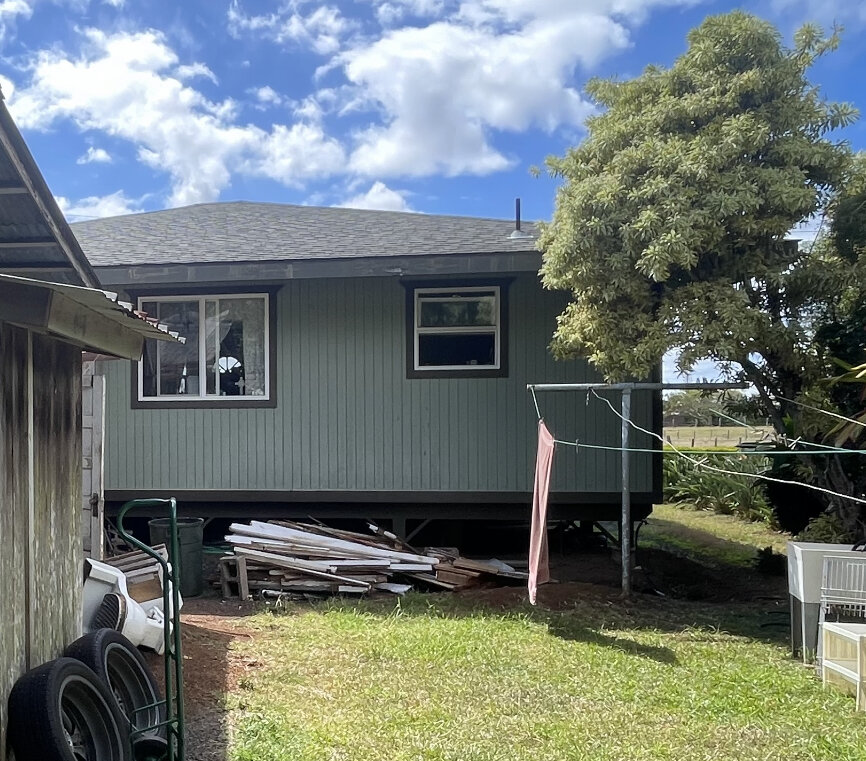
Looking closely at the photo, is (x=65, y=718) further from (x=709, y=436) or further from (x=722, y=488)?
(x=709, y=436)

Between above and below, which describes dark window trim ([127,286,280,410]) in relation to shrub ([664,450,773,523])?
above

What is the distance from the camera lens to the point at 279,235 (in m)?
9.74

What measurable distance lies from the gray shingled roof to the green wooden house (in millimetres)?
74

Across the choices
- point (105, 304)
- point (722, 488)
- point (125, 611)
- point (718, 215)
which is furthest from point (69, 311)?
point (722, 488)

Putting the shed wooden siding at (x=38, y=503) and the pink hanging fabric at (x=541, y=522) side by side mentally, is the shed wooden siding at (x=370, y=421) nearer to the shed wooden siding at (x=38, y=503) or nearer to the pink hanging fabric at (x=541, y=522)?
the pink hanging fabric at (x=541, y=522)

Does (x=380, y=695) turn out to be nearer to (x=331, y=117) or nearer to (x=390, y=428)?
(x=390, y=428)

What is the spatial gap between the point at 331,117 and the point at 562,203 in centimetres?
1541

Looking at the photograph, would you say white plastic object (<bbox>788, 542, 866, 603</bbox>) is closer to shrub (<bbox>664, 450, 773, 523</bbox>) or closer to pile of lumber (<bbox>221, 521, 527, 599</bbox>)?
pile of lumber (<bbox>221, 521, 527, 599</bbox>)

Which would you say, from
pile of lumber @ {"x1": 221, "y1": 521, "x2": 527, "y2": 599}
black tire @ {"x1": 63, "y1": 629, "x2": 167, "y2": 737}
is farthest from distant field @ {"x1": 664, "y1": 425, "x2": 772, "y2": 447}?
black tire @ {"x1": 63, "y1": 629, "x2": 167, "y2": 737}

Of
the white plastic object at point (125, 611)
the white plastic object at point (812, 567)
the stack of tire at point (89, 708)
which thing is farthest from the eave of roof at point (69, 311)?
the white plastic object at point (812, 567)

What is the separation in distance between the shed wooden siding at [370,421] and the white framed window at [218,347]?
8.4 inches

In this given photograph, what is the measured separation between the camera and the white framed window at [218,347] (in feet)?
28.6

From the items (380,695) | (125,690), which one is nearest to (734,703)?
(380,695)

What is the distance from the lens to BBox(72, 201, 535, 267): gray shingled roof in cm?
832
